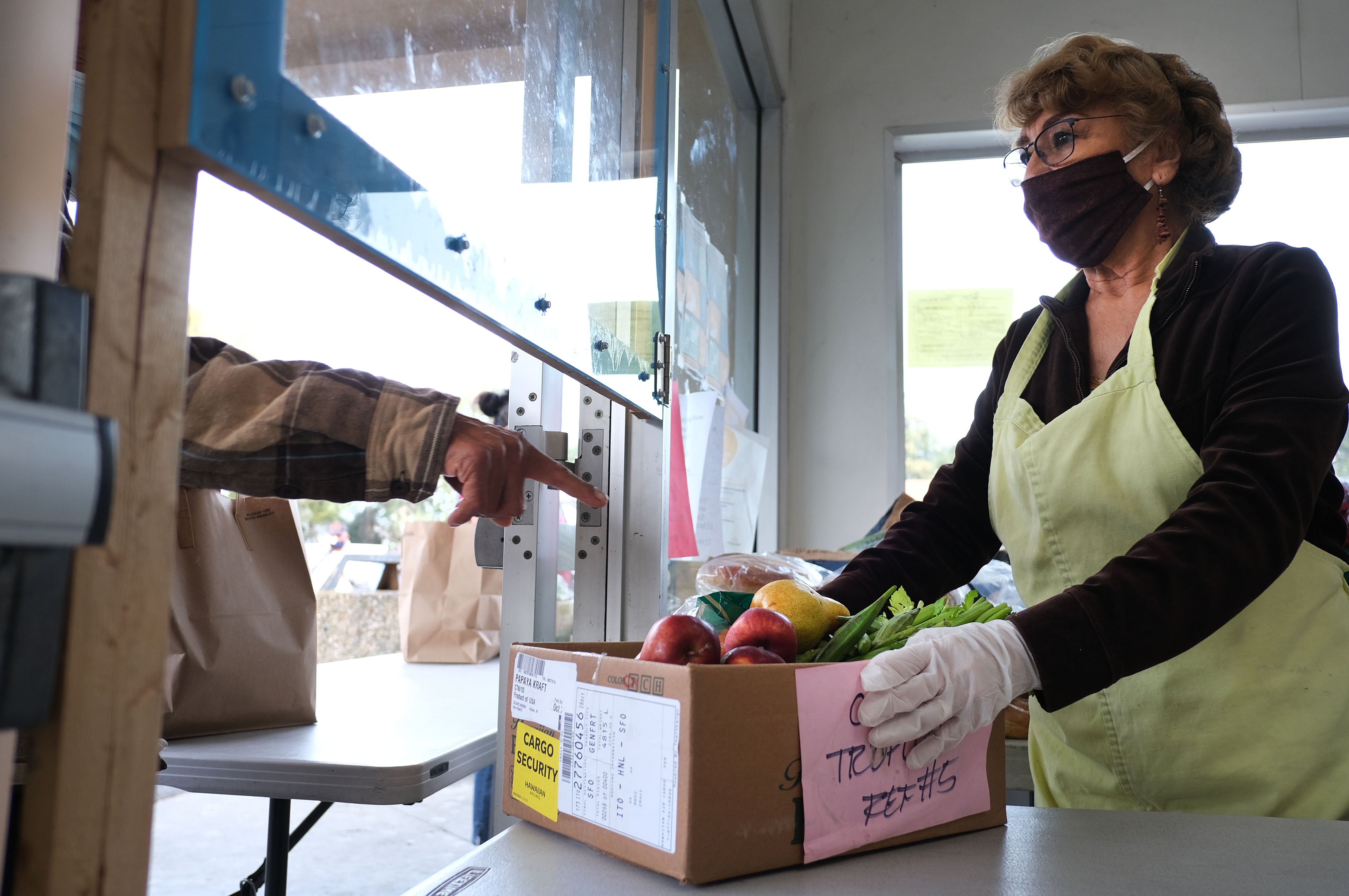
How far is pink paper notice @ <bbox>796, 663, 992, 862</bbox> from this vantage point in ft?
2.33

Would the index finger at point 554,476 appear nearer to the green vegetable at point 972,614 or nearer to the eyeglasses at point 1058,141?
the green vegetable at point 972,614

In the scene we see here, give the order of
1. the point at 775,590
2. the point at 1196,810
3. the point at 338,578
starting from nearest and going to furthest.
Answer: the point at 775,590, the point at 1196,810, the point at 338,578

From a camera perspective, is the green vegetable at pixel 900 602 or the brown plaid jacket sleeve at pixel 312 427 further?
the green vegetable at pixel 900 602

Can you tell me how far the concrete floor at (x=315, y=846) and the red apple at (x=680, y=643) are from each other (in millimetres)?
2052

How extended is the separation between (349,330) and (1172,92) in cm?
119

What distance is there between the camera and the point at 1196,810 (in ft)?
3.60

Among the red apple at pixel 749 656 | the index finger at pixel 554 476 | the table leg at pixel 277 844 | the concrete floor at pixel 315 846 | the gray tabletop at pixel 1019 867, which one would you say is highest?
the index finger at pixel 554 476

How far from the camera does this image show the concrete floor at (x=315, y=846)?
2791 mm

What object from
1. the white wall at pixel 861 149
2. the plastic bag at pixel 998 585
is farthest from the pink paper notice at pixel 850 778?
the white wall at pixel 861 149

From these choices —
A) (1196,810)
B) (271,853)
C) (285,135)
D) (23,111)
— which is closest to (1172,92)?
(1196,810)

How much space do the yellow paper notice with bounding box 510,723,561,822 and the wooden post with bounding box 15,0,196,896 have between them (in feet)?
1.26

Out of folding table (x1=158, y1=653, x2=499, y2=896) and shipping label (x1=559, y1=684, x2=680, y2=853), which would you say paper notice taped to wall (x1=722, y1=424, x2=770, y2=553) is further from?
shipping label (x1=559, y1=684, x2=680, y2=853)

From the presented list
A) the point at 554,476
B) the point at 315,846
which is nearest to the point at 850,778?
the point at 554,476

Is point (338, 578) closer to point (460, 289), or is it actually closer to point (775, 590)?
point (775, 590)
